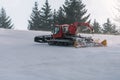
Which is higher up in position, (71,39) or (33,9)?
(33,9)

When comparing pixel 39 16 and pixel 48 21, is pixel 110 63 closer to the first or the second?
pixel 48 21

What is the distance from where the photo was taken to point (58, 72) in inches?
495

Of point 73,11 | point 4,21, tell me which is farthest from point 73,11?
point 4,21

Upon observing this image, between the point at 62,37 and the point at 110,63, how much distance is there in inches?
370

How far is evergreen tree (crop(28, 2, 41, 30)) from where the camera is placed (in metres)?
71.8

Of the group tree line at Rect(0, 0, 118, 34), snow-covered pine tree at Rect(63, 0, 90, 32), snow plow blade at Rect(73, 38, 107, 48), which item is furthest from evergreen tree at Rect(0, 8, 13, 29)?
snow plow blade at Rect(73, 38, 107, 48)

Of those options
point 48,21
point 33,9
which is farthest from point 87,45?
point 33,9

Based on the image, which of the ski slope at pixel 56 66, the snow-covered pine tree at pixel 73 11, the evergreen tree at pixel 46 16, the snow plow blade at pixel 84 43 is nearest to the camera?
the ski slope at pixel 56 66

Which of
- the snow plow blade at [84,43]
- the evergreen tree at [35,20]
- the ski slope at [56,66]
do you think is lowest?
the ski slope at [56,66]

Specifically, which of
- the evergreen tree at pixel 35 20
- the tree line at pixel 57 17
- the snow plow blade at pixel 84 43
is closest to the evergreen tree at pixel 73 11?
the tree line at pixel 57 17

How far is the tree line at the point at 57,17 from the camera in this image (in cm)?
5889

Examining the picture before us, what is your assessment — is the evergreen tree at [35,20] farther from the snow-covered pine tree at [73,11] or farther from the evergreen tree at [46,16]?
the snow-covered pine tree at [73,11]

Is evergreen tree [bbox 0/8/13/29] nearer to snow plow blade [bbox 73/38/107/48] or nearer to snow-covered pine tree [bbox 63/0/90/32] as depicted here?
snow-covered pine tree [bbox 63/0/90/32]

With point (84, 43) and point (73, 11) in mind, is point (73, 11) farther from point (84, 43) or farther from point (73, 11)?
point (84, 43)
